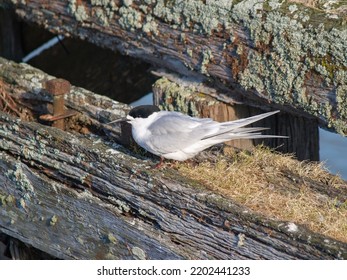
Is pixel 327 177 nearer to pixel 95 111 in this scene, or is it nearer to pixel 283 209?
pixel 283 209

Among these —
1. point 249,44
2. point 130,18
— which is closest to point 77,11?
point 130,18

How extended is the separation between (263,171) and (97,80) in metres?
3.28

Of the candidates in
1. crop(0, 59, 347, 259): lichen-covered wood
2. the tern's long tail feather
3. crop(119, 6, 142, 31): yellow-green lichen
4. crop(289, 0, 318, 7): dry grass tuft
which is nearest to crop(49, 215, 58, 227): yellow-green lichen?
crop(0, 59, 347, 259): lichen-covered wood

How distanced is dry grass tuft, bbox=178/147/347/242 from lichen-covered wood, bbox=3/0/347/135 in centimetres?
33

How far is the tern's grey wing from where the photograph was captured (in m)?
4.88

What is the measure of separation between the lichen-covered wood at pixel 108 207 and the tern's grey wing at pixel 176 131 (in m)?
0.14

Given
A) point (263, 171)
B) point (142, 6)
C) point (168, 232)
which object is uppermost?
point (142, 6)

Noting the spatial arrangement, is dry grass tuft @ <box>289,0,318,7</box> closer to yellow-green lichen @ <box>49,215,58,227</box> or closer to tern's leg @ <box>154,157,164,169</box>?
tern's leg @ <box>154,157,164,169</box>

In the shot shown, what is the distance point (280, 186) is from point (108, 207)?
0.91 meters

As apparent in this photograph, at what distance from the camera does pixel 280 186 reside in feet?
15.5

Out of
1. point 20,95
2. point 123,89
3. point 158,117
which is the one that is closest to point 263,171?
point 158,117

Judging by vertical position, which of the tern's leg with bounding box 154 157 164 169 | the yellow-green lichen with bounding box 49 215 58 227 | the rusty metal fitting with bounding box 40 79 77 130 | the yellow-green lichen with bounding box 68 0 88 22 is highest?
the yellow-green lichen with bounding box 68 0 88 22

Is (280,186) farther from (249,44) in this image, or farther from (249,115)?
(249,115)

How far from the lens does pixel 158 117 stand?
5156 millimetres
